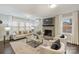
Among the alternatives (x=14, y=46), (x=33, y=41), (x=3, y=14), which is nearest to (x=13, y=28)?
(x=3, y=14)

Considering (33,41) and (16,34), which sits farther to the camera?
(33,41)

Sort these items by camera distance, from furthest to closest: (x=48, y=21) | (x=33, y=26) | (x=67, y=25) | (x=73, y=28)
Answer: (x=73, y=28) → (x=67, y=25) → (x=48, y=21) → (x=33, y=26)

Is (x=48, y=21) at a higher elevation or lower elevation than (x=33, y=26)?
higher

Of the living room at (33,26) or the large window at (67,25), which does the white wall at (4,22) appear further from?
the large window at (67,25)

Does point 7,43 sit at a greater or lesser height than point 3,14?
lesser

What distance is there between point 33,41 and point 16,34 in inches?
45.6

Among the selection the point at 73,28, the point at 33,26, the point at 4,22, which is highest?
the point at 4,22

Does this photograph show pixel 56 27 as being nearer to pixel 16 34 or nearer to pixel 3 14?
pixel 16 34

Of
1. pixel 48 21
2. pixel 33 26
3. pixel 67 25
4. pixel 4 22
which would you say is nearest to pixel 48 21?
pixel 48 21

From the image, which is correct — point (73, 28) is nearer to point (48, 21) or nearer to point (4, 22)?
point (48, 21)

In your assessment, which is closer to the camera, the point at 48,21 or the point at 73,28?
the point at 48,21
